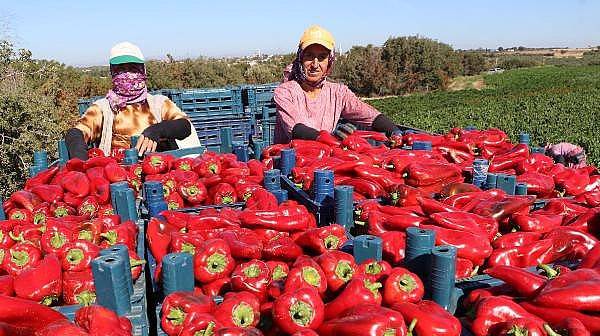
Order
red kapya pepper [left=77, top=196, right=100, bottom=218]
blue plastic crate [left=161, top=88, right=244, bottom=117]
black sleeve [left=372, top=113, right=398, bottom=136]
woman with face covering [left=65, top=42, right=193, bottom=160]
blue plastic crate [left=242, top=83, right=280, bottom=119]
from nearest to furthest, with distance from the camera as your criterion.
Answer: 1. red kapya pepper [left=77, top=196, right=100, bottom=218]
2. woman with face covering [left=65, top=42, right=193, bottom=160]
3. black sleeve [left=372, top=113, right=398, bottom=136]
4. blue plastic crate [left=161, top=88, right=244, bottom=117]
5. blue plastic crate [left=242, top=83, right=280, bottom=119]

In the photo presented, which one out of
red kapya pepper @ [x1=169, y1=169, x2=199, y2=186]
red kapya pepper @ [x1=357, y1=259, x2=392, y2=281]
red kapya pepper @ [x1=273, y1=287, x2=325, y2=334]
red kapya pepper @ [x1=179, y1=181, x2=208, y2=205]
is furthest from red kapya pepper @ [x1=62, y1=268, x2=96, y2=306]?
red kapya pepper @ [x1=169, y1=169, x2=199, y2=186]

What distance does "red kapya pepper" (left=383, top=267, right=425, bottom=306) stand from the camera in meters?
2.23

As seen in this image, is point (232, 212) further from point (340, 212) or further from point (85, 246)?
point (85, 246)

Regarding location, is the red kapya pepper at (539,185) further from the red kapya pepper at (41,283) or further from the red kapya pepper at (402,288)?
the red kapya pepper at (41,283)

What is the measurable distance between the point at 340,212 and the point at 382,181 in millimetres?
914

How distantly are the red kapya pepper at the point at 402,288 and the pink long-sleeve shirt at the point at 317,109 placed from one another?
A: 13.6 feet

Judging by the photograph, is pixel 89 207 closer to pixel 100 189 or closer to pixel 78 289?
pixel 100 189

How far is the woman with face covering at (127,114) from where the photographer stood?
6.12m

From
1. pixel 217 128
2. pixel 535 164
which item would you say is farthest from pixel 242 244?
pixel 217 128

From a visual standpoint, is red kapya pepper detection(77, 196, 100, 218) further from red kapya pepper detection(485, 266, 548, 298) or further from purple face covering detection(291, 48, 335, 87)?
purple face covering detection(291, 48, 335, 87)

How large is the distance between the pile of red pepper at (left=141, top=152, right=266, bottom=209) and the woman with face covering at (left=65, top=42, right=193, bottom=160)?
4.52 feet

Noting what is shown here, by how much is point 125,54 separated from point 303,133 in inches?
106

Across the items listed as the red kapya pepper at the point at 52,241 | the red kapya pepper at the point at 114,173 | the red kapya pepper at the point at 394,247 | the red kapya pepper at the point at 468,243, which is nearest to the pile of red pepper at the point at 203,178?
the red kapya pepper at the point at 114,173

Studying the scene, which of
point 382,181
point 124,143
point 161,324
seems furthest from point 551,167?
point 124,143
